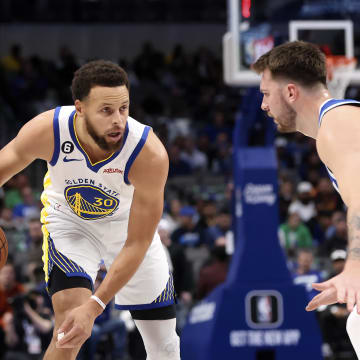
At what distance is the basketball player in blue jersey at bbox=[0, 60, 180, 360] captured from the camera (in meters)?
5.05

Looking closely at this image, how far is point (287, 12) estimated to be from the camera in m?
9.51

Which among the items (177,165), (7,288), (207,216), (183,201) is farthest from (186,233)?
(177,165)

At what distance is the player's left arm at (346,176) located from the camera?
10.6 feet

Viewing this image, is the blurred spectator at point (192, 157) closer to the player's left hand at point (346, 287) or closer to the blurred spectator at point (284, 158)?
the blurred spectator at point (284, 158)

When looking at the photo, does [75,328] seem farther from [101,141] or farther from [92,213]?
[101,141]

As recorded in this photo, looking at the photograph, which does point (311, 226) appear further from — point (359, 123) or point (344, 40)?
point (359, 123)

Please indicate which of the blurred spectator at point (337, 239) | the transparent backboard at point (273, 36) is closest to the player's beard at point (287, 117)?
the transparent backboard at point (273, 36)

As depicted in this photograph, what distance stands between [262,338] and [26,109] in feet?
37.6

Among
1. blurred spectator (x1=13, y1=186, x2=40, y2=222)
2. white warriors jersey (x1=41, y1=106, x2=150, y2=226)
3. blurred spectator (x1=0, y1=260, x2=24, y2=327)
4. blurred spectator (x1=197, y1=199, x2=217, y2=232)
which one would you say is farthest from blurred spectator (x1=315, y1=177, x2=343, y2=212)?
white warriors jersey (x1=41, y1=106, x2=150, y2=226)

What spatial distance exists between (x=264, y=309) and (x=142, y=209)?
14.8ft

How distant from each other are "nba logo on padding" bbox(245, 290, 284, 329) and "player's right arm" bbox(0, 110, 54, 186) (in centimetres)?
456

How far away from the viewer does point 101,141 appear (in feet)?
16.9

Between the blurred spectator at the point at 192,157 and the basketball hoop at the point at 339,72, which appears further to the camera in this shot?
the blurred spectator at the point at 192,157

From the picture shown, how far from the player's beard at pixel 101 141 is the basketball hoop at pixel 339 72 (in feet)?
12.7
